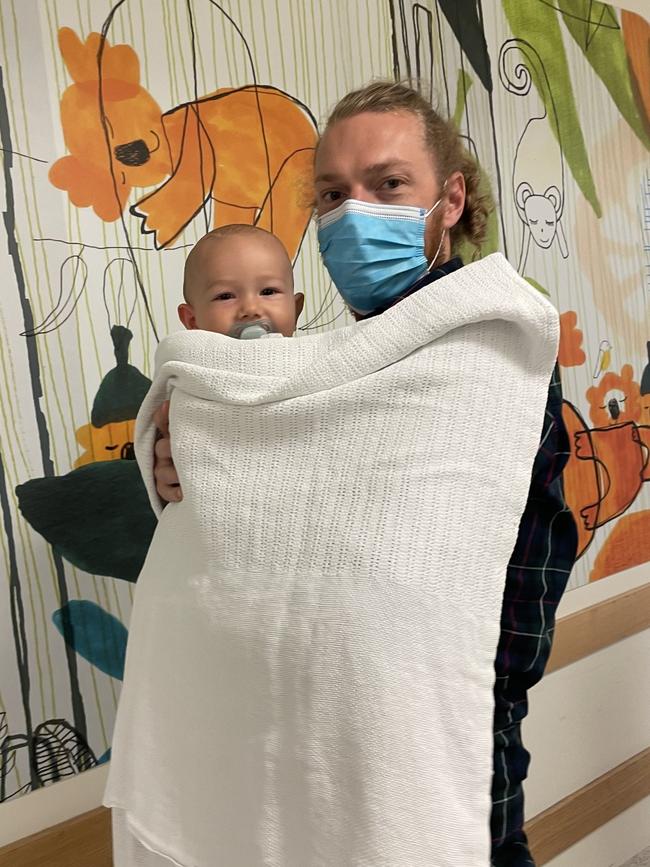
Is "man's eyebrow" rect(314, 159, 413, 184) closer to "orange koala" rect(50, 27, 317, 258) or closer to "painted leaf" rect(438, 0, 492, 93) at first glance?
"orange koala" rect(50, 27, 317, 258)

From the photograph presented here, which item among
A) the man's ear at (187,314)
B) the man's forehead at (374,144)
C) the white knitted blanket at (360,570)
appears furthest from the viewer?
the man's ear at (187,314)

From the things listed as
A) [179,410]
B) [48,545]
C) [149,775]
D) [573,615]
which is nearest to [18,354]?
[48,545]

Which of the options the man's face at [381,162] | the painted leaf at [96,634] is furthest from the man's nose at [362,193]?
the painted leaf at [96,634]

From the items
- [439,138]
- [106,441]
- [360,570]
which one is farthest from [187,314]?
[360,570]

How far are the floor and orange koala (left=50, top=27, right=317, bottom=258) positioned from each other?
1786 millimetres

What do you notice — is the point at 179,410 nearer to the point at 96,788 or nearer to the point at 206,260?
the point at 206,260

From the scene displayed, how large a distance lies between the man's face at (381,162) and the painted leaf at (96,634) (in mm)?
742

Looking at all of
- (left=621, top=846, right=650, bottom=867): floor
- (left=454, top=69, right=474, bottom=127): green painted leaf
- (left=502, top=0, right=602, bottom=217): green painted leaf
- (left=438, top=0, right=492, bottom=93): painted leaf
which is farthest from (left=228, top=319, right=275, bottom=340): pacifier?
(left=621, top=846, right=650, bottom=867): floor

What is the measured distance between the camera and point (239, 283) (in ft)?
4.10

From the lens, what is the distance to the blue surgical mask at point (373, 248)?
1.12 meters

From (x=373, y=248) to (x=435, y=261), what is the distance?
12cm

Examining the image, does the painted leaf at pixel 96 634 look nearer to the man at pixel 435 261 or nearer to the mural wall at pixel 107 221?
the mural wall at pixel 107 221

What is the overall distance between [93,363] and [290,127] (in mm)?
597

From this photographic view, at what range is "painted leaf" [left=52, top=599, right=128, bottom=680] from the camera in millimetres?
1378
